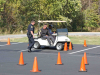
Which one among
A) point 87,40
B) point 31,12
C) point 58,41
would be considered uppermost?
point 31,12

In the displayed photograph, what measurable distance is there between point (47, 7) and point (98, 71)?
29.4m

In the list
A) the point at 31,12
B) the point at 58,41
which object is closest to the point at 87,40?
the point at 58,41

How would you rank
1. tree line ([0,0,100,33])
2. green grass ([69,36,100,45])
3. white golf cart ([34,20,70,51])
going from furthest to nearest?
1. tree line ([0,0,100,33])
2. green grass ([69,36,100,45])
3. white golf cart ([34,20,70,51])

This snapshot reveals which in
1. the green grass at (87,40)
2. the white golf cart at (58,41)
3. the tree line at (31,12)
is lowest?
the green grass at (87,40)

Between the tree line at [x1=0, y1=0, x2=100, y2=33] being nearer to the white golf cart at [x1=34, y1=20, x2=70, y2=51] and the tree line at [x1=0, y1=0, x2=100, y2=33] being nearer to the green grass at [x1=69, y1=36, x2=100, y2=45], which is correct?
the green grass at [x1=69, y1=36, x2=100, y2=45]

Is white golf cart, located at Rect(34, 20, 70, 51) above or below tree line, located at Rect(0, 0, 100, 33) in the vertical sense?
below

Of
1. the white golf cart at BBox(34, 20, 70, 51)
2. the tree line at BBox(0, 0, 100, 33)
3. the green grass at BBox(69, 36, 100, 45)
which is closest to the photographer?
the white golf cart at BBox(34, 20, 70, 51)

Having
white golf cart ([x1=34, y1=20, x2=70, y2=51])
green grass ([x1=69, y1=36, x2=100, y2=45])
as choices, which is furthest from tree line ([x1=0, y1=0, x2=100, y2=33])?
white golf cart ([x1=34, y1=20, x2=70, y2=51])

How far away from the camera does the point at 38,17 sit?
3806 centimetres

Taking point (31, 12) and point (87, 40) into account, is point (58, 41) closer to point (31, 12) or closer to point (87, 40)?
point (87, 40)

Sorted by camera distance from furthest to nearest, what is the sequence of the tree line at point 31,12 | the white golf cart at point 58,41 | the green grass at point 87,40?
the tree line at point 31,12 → the green grass at point 87,40 → the white golf cart at point 58,41

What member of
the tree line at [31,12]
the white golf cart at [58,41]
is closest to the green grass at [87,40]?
the white golf cart at [58,41]

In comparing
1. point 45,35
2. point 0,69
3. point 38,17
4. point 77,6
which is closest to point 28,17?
point 38,17

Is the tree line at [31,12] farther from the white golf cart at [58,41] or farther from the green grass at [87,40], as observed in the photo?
the white golf cart at [58,41]
